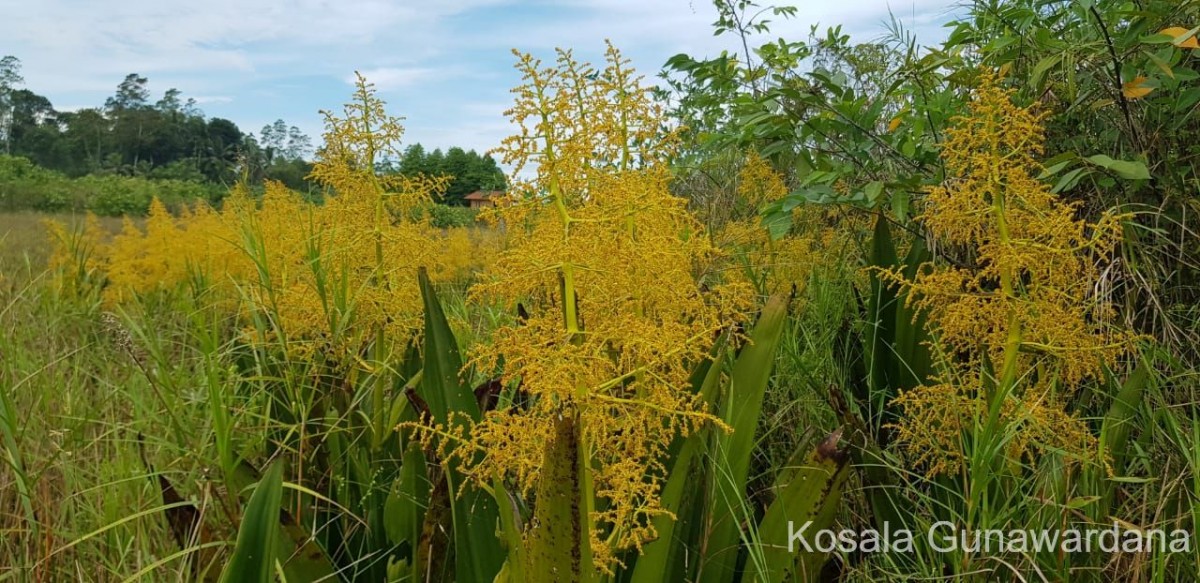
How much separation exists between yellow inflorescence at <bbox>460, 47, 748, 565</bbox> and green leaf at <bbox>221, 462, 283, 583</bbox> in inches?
16.0

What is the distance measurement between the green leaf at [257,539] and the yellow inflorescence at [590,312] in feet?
1.34

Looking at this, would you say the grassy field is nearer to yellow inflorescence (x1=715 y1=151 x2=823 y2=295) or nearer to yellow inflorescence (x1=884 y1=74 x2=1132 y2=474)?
yellow inflorescence (x1=884 y1=74 x2=1132 y2=474)

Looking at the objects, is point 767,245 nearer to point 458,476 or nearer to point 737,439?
point 737,439

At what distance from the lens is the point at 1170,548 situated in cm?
201

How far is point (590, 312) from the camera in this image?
161 centimetres

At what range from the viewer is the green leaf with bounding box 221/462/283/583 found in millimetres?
1433

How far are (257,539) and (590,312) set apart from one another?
0.80m

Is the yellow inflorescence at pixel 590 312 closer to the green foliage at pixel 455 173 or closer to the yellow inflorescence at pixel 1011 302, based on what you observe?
the green foliage at pixel 455 173

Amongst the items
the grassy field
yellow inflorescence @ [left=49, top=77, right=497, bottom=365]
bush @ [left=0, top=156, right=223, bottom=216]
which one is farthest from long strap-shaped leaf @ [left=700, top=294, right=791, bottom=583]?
bush @ [left=0, top=156, right=223, bottom=216]

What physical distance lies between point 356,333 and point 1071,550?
239 cm

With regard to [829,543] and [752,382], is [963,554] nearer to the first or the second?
[829,543]

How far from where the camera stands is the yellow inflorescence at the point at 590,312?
145cm

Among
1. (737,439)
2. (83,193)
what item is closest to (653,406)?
(737,439)

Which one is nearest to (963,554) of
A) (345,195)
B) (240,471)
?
(240,471)
